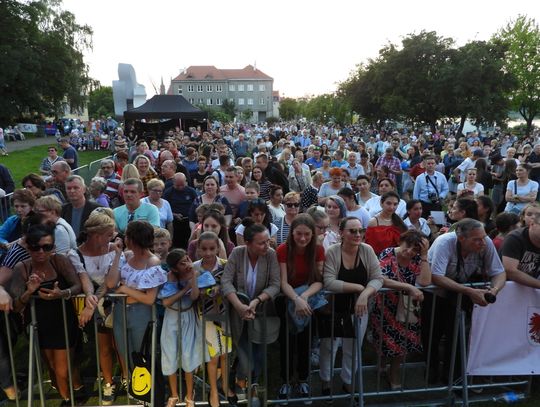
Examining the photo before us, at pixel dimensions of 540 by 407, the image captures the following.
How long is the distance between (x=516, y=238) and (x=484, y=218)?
4.15 ft

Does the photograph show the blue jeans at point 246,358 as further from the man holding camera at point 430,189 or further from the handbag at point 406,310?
the man holding camera at point 430,189

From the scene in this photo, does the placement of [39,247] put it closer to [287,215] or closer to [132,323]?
[132,323]

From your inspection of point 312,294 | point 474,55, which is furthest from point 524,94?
point 312,294

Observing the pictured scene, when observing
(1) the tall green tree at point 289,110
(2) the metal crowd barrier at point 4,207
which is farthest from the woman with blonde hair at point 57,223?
(1) the tall green tree at point 289,110

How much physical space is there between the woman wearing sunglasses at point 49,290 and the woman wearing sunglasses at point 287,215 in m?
2.63

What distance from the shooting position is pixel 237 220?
617 cm

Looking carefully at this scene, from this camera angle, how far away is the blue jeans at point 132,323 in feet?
11.8

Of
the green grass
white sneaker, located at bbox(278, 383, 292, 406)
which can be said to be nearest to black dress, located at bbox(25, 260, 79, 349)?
white sneaker, located at bbox(278, 383, 292, 406)

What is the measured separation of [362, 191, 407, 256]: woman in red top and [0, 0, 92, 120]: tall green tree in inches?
1484

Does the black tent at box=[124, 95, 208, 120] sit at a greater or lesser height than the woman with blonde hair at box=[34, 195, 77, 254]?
greater

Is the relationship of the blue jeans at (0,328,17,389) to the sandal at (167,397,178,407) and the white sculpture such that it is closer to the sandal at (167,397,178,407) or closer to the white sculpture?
the sandal at (167,397,178,407)

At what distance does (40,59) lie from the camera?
37.5 meters

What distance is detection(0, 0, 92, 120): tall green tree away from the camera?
117ft

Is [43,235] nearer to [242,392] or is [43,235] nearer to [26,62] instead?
[242,392]
